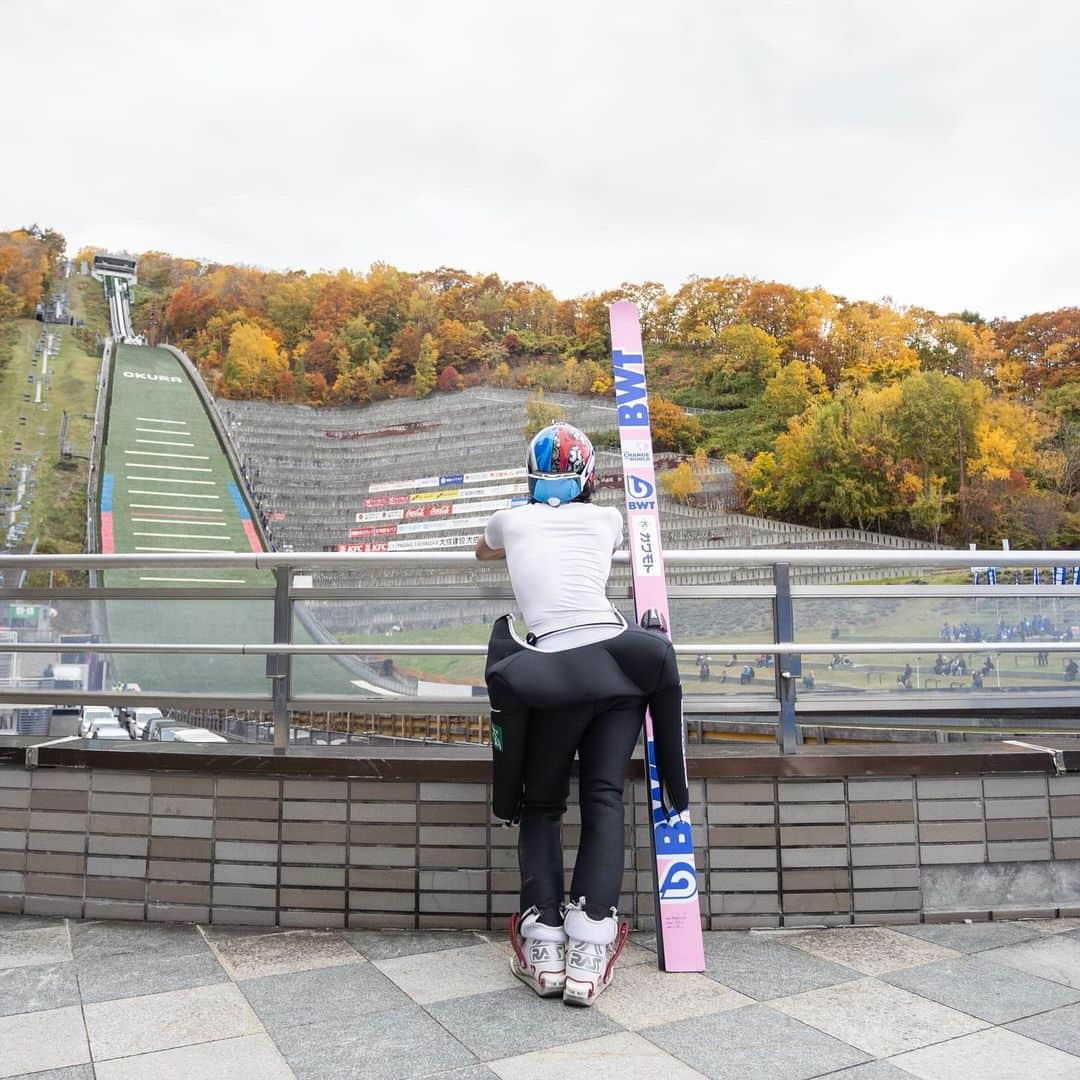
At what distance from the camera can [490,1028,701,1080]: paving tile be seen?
1793 mm

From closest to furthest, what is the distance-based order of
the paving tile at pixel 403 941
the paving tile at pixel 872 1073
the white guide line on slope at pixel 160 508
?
the paving tile at pixel 872 1073 < the paving tile at pixel 403 941 < the white guide line on slope at pixel 160 508

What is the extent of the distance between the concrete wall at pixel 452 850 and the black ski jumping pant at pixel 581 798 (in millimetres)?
332

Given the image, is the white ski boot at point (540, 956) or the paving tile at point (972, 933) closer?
the white ski boot at point (540, 956)

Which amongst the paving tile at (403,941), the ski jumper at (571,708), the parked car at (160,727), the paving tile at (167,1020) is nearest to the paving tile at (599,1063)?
the ski jumper at (571,708)

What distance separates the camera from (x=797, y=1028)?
6.64ft

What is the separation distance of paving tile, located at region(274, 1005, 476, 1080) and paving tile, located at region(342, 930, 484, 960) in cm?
43

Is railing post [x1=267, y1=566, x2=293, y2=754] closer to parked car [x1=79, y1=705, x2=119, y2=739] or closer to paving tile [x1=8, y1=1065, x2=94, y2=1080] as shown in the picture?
parked car [x1=79, y1=705, x2=119, y2=739]

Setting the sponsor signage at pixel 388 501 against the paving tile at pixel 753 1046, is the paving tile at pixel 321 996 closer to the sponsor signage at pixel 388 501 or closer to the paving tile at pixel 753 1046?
the paving tile at pixel 753 1046

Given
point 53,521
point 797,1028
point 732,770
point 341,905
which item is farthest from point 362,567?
point 53,521

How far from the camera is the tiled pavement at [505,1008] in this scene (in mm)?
1847

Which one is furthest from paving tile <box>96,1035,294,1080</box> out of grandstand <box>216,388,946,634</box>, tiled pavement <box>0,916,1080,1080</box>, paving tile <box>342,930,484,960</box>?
grandstand <box>216,388,946,634</box>

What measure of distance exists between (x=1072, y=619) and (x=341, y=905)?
8.47 ft

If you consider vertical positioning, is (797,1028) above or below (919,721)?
below

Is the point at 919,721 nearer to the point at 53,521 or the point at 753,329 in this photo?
the point at 53,521
